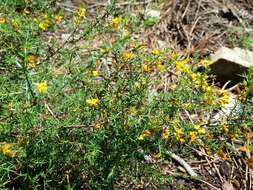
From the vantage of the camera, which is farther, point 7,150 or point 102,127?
point 102,127

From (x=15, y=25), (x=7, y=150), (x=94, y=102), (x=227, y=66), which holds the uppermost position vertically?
(x=15, y=25)

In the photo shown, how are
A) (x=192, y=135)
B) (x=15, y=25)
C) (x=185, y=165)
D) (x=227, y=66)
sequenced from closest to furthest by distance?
(x=192, y=135) → (x=15, y=25) → (x=185, y=165) → (x=227, y=66)

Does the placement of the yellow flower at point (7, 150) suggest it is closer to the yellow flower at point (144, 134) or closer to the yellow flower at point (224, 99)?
the yellow flower at point (144, 134)

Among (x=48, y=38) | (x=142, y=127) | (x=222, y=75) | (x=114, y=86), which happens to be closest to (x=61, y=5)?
(x=48, y=38)

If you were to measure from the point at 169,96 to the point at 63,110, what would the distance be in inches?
28.5

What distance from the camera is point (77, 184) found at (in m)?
2.87

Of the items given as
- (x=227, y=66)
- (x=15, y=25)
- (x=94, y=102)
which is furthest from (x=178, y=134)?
(x=227, y=66)

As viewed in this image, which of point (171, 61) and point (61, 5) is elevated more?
point (171, 61)

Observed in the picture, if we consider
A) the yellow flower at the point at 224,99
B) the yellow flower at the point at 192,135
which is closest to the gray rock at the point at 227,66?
the yellow flower at the point at 224,99

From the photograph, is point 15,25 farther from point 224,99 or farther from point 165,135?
point 224,99

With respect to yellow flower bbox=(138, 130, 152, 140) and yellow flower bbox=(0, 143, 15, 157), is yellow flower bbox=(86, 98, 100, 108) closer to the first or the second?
yellow flower bbox=(138, 130, 152, 140)

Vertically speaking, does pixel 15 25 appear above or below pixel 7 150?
above

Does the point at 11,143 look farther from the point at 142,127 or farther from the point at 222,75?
the point at 222,75

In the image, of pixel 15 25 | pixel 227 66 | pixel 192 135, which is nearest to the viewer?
pixel 192 135
